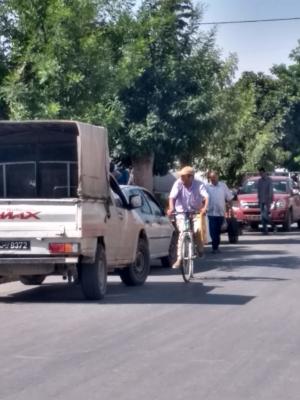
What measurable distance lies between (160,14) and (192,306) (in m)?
12.8

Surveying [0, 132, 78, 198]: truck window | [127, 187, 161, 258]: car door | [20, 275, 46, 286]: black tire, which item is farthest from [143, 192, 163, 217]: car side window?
[0, 132, 78, 198]: truck window

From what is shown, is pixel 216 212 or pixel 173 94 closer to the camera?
pixel 216 212

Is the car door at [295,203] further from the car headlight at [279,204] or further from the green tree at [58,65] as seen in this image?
the green tree at [58,65]

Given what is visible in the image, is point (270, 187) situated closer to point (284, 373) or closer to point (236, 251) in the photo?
point (236, 251)

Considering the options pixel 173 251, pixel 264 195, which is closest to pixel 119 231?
pixel 173 251

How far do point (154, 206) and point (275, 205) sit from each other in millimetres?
14381

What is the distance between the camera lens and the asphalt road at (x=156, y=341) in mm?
9930

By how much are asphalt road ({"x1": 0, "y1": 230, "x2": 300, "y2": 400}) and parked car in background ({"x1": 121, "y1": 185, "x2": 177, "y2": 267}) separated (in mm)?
1086

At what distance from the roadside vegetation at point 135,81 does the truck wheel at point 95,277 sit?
5.18m

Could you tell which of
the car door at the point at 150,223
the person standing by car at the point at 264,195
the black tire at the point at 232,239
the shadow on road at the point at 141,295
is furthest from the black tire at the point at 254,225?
the shadow on road at the point at 141,295

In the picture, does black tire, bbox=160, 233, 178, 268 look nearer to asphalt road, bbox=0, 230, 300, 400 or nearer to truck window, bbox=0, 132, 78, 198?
asphalt road, bbox=0, 230, 300, 400

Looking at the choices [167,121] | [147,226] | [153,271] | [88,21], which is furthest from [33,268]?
[167,121]

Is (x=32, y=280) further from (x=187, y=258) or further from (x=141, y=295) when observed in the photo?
(x=187, y=258)

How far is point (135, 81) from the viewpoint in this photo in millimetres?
28047
